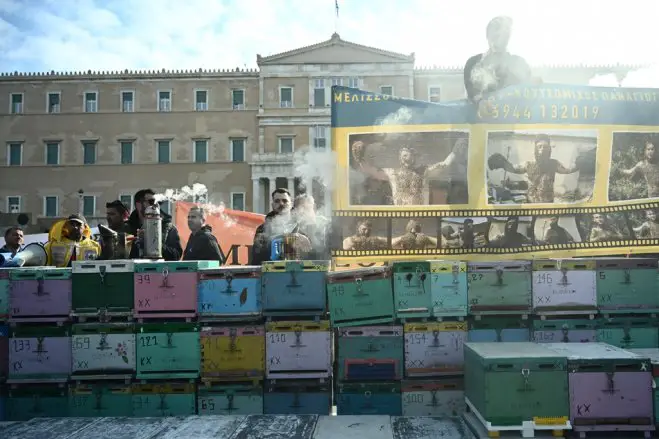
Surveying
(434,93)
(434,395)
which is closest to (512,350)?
(434,395)

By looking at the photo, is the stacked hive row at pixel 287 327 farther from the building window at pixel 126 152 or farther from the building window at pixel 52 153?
the building window at pixel 52 153

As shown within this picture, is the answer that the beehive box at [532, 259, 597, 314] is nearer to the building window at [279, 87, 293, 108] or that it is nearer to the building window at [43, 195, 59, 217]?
the building window at [279, 87, 293, 108]

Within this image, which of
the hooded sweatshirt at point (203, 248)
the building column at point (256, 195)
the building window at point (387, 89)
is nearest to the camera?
the hooded sweatshirt at point (203, 248)

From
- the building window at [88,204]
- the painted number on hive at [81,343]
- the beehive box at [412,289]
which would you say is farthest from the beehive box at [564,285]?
the building window at [88,204]

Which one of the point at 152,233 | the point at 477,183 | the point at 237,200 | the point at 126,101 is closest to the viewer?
the point at 152,233

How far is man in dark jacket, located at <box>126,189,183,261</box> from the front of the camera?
692 centimetres

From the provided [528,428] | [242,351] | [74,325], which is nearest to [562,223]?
[528,428]

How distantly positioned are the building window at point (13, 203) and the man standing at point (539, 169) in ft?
146

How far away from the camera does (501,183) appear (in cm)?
643

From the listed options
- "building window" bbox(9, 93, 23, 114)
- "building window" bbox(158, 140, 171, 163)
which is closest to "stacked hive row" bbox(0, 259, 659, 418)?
"building window" bbox(158, 140, 171, 163)

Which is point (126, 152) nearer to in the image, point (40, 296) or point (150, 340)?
point (40, 296)

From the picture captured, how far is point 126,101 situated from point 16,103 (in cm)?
926

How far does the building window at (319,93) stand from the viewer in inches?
1657

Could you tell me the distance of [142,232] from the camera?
674 cm
